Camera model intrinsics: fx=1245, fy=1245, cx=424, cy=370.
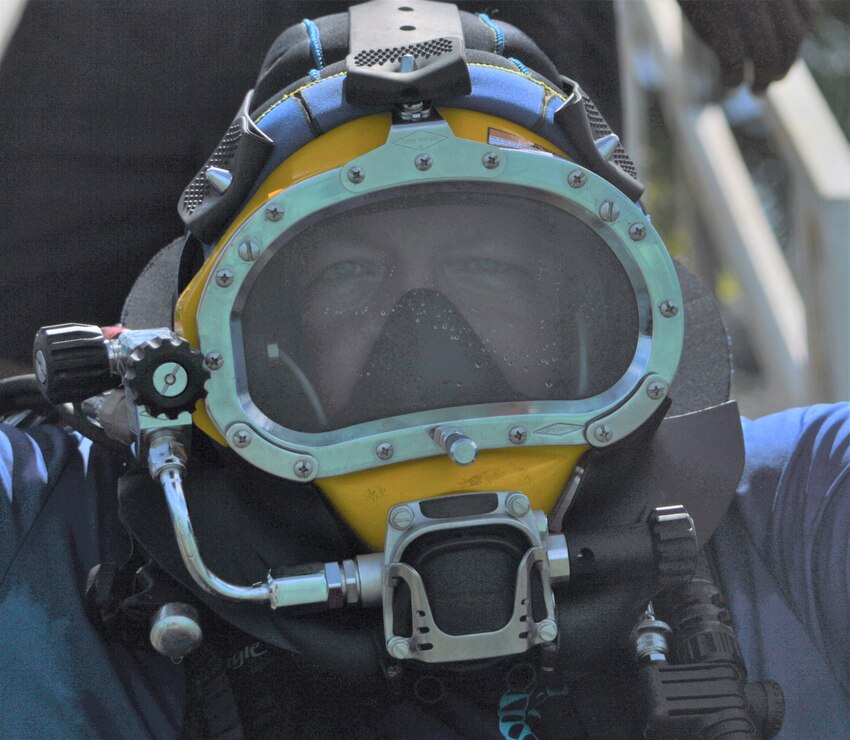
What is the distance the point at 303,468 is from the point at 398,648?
9.0 inches

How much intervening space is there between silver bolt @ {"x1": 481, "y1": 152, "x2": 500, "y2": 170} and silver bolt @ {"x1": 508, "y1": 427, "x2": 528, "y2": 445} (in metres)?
0.30

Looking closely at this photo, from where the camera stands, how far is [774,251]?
3.00 metres

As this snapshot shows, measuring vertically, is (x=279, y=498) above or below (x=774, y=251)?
above

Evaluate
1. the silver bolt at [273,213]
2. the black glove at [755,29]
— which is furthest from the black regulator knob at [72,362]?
the black glove at [755,29]

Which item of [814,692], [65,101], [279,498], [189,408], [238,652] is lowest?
[814,692]

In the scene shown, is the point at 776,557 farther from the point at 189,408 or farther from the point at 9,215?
the point at 9,215

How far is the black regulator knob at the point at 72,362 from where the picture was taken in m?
1.33

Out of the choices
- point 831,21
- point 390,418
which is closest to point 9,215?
point 390,418

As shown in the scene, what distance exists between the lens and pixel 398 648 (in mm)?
1301

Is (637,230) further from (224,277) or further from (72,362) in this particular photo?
(72,362)

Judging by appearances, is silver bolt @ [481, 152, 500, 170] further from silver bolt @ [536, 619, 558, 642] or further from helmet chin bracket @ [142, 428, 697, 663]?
silver bolt @ [536, 619, 558, 642]

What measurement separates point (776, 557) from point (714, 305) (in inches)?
16.6

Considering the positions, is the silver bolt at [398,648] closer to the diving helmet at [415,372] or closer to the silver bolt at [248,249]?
the diving helmet at [415,372]

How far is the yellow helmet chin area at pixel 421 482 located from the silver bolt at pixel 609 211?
0.90 feet
